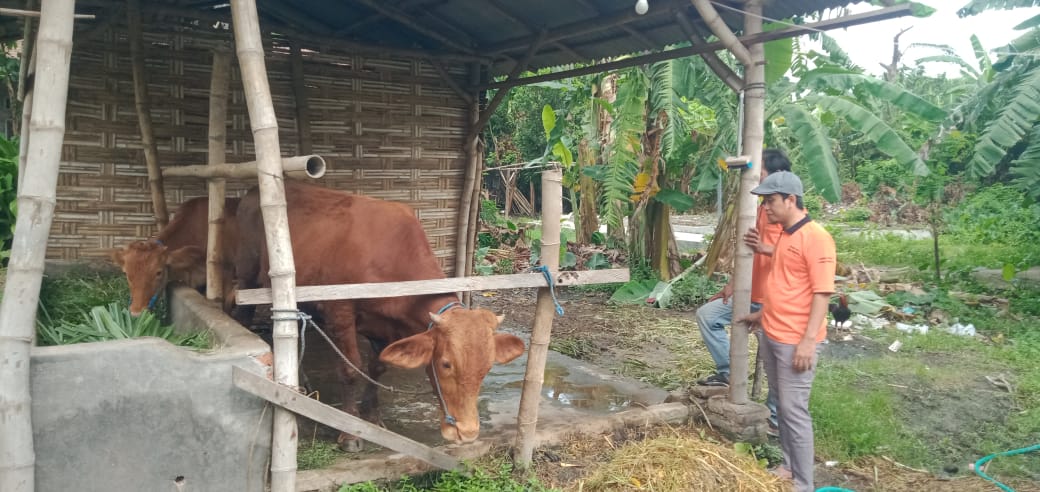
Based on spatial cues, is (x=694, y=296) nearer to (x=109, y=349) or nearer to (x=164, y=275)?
(x=164, y=275)

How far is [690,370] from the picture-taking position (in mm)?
6363

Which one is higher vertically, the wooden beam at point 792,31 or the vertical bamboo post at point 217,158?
the wooden beam at point 792,31

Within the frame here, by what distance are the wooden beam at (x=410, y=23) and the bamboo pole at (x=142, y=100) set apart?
5.35 ft

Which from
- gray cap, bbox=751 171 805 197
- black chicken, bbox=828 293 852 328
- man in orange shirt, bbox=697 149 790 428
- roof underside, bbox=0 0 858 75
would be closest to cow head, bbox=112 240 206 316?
roof underside, bbox=0 0 858 75

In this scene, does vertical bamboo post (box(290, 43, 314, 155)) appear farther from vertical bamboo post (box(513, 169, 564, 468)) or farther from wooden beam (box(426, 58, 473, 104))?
vertical bamboo post (box(513, 169, 564, 468))

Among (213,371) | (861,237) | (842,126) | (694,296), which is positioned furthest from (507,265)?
(842,126)

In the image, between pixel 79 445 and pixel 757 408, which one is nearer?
pixel 79 445

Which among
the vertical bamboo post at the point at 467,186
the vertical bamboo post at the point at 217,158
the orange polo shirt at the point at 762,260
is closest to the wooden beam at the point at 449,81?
the vertical bamboo post at the point at 467,186

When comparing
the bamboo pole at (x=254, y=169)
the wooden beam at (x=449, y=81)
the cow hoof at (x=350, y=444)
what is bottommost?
the cow hoof at (x=350, y=444)

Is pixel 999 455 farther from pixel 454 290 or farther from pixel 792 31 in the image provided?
pixel 454 290

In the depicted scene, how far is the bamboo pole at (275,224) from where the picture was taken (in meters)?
2.99

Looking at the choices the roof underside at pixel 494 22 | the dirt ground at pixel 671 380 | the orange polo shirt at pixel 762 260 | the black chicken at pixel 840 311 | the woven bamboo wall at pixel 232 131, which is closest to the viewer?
the dirt ground at pixel 671 380

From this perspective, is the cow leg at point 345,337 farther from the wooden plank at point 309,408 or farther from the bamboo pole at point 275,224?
the bamboo pole at point 275,224

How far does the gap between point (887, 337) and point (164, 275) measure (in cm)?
679
